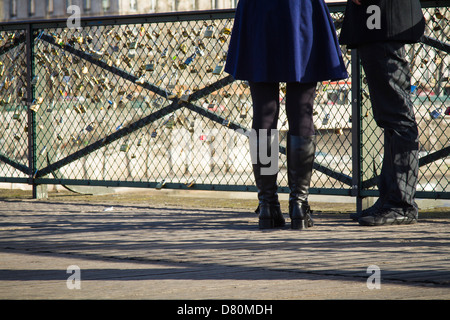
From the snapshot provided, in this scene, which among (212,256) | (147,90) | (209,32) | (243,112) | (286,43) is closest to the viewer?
(212,256)

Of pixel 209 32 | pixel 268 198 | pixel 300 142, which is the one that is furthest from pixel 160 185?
pixel 300 142

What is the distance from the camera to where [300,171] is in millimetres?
Answer: 4133

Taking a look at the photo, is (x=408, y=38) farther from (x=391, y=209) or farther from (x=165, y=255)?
(x=165, y=255)

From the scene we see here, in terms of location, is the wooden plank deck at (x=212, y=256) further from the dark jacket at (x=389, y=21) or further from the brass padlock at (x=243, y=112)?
the dark jacket at (x=389, y=21)

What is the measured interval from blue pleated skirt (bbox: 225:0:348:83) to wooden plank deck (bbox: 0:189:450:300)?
2.53 ft

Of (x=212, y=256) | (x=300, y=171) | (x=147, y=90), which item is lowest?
(x=212, y=256)

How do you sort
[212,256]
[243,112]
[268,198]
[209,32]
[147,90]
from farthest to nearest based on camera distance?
[147,90]
[243,112]
[209,32]
[268,198]
[212,256]

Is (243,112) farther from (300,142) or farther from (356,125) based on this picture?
(300,142)

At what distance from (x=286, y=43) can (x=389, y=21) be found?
Result: 523 mm

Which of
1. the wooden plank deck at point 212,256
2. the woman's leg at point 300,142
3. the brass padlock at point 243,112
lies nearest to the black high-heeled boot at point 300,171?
the woman's leg at point 300,142

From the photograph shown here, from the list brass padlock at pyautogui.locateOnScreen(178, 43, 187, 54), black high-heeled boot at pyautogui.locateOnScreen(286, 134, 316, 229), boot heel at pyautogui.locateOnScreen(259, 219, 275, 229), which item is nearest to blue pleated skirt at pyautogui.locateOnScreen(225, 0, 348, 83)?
black high-heeled boot at pyautogui.locateOnScreen(286, 134, 316, 229)

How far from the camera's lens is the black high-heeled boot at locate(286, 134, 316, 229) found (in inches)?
162

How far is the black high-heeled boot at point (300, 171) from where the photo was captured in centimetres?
411

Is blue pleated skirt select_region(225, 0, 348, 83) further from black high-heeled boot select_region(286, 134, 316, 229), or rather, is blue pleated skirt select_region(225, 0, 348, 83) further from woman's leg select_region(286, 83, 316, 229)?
black high-heeled boot select_region(286, 134, 316, 229)
